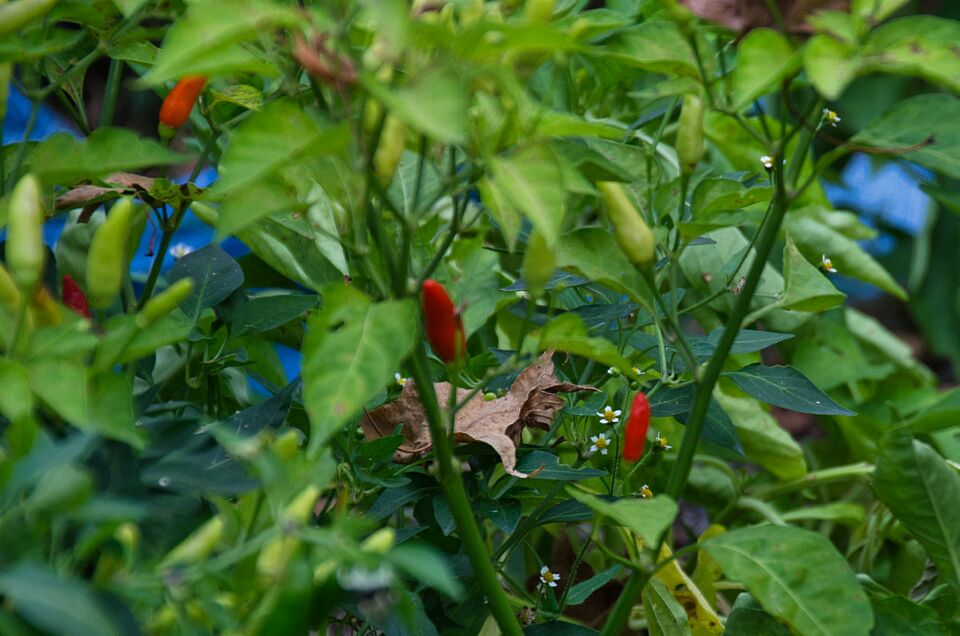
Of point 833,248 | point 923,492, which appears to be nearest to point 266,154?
point 923,492

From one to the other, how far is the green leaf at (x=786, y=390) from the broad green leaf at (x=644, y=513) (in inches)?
5.2

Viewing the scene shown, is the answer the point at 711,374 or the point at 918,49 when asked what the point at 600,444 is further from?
the point at 918,49

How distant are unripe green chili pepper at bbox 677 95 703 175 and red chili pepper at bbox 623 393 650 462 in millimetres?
126

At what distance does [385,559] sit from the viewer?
1.24 ft

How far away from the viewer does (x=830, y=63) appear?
0.43 metres

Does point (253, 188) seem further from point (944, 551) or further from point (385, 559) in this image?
point (944, 551)

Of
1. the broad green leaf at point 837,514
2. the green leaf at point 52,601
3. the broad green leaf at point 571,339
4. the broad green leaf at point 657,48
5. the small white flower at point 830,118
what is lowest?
the broad green leaf at point 837,514

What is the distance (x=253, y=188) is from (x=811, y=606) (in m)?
0.32

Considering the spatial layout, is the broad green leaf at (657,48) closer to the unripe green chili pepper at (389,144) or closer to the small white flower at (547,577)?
the unripe green chili pepper at (389,144)

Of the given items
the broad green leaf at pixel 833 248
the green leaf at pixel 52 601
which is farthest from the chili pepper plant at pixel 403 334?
the broad green leaf at pixel 833 248

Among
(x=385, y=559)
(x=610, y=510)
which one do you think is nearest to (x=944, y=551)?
(x=610, y=510)

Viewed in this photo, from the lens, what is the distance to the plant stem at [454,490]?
488 millimetres

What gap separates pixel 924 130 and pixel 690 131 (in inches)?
4.4

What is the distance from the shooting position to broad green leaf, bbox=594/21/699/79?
0.52 metres
